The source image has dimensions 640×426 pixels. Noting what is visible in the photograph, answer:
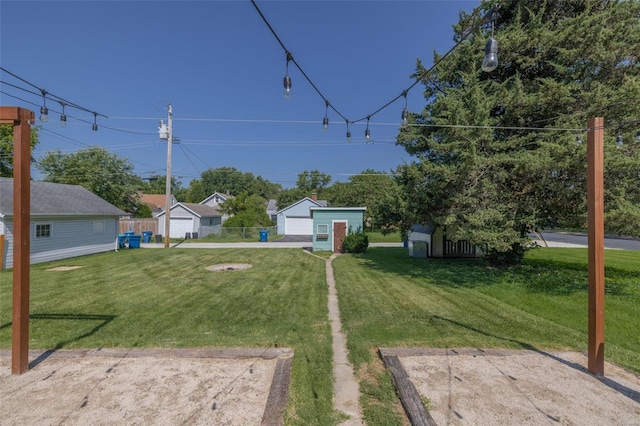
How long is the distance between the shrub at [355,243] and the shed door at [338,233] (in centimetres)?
59

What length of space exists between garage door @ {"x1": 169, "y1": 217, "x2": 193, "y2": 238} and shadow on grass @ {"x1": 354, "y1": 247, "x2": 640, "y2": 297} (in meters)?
20.3

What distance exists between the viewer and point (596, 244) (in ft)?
11.8

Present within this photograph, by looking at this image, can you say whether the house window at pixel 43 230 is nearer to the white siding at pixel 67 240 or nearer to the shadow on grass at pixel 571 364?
the white siding at pixel 67 240

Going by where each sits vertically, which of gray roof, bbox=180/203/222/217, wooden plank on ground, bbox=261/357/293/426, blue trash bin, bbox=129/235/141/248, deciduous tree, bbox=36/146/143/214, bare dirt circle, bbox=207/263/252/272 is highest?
deciduous tree, bbox=36/146/143/214

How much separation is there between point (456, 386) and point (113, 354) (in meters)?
4.44

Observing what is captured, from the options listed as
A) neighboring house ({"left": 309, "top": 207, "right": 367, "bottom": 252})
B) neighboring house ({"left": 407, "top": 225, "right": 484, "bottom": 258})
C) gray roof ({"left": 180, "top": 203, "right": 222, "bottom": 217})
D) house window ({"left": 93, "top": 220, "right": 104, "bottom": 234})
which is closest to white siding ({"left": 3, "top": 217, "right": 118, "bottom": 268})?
house window ({"left": 93, "top": 220, "right": 104, "bottom": 234})

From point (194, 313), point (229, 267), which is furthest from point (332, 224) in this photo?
point (194, 313)

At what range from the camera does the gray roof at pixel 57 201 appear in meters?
11.7

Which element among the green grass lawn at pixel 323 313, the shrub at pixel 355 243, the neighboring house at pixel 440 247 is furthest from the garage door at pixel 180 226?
the neighboring house at pixel 440 247

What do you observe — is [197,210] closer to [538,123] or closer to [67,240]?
[67,240]

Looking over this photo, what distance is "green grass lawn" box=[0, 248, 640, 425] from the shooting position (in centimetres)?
397

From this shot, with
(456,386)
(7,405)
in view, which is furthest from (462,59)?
(7,405)

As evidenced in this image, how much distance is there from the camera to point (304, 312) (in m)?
5.94

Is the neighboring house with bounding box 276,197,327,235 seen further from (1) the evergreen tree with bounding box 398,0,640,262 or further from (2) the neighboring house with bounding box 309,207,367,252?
(1) the evergreen tree with bounding box 398,0,640,262
